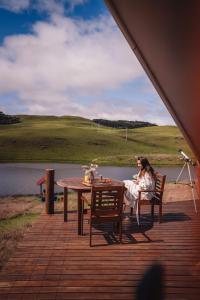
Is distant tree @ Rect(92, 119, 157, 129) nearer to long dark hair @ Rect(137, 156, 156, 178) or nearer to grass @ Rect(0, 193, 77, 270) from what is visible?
grass @ Rect(0, 193, 77, 270)

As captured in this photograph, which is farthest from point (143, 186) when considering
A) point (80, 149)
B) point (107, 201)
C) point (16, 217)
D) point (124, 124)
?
point (124, 124)

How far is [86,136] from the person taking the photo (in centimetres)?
8194

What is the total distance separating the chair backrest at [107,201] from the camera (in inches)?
258

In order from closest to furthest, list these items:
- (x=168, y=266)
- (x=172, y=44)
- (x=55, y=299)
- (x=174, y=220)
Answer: (x=172, y=44) < (x=55, y=299) < (x=168, y=266) < (x=174, y=220)

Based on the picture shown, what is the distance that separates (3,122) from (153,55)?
125760 mm

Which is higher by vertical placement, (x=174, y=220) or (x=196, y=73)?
(x=196, y=73)

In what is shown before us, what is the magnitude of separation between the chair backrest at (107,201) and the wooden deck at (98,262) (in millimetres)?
642

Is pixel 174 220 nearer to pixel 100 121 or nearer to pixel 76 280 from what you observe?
pixel 76 280

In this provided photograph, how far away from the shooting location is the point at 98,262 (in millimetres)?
5812

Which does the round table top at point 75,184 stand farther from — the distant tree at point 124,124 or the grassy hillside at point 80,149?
the distant tree at point 124,124

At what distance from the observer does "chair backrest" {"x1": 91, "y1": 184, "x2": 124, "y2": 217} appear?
655cm

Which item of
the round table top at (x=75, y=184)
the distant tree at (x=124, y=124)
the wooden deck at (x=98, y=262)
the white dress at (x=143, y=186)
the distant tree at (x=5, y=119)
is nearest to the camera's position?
the wooden deck at (x=98, y=262)

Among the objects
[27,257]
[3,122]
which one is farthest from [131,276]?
[3,122]

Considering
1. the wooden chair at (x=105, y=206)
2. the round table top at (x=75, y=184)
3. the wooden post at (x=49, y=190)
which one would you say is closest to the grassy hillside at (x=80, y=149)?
the wooden post at (x=49, y=190)
